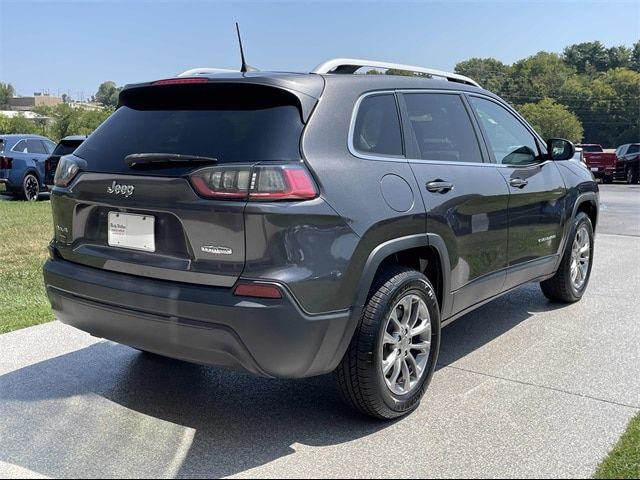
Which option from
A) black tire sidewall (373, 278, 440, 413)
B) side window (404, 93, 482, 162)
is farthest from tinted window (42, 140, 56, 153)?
black tire sidewall (373, 278, 440, 413)

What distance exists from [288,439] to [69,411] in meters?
1.27

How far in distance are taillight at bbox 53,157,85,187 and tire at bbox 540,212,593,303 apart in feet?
13.0

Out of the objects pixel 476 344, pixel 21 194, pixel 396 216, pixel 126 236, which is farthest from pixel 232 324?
pixel 21 194

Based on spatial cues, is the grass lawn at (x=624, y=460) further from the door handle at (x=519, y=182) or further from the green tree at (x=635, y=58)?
the green tree at (x=635, y=58)

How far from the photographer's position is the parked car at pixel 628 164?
25.3 metres

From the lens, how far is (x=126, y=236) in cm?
309

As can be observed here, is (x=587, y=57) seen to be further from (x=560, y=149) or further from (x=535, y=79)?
(x=560, y=149)

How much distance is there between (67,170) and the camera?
3.42m

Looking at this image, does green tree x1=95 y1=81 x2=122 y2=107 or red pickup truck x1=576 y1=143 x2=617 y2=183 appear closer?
green tree x1=95 y1=81 x2=122 y2=107

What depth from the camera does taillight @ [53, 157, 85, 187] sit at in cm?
336

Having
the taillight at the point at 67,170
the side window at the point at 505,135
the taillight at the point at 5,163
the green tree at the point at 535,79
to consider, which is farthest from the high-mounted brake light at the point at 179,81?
the green tree at the point at 535,79

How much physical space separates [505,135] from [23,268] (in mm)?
5503

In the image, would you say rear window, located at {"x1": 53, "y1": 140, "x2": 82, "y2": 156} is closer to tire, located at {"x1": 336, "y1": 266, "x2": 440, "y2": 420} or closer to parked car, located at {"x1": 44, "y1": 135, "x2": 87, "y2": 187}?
parked car, located at {"x1": 44, "y1": 135, "x2": 87, "y2": 187}

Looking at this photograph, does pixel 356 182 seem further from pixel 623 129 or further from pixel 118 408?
pixel 623 129
